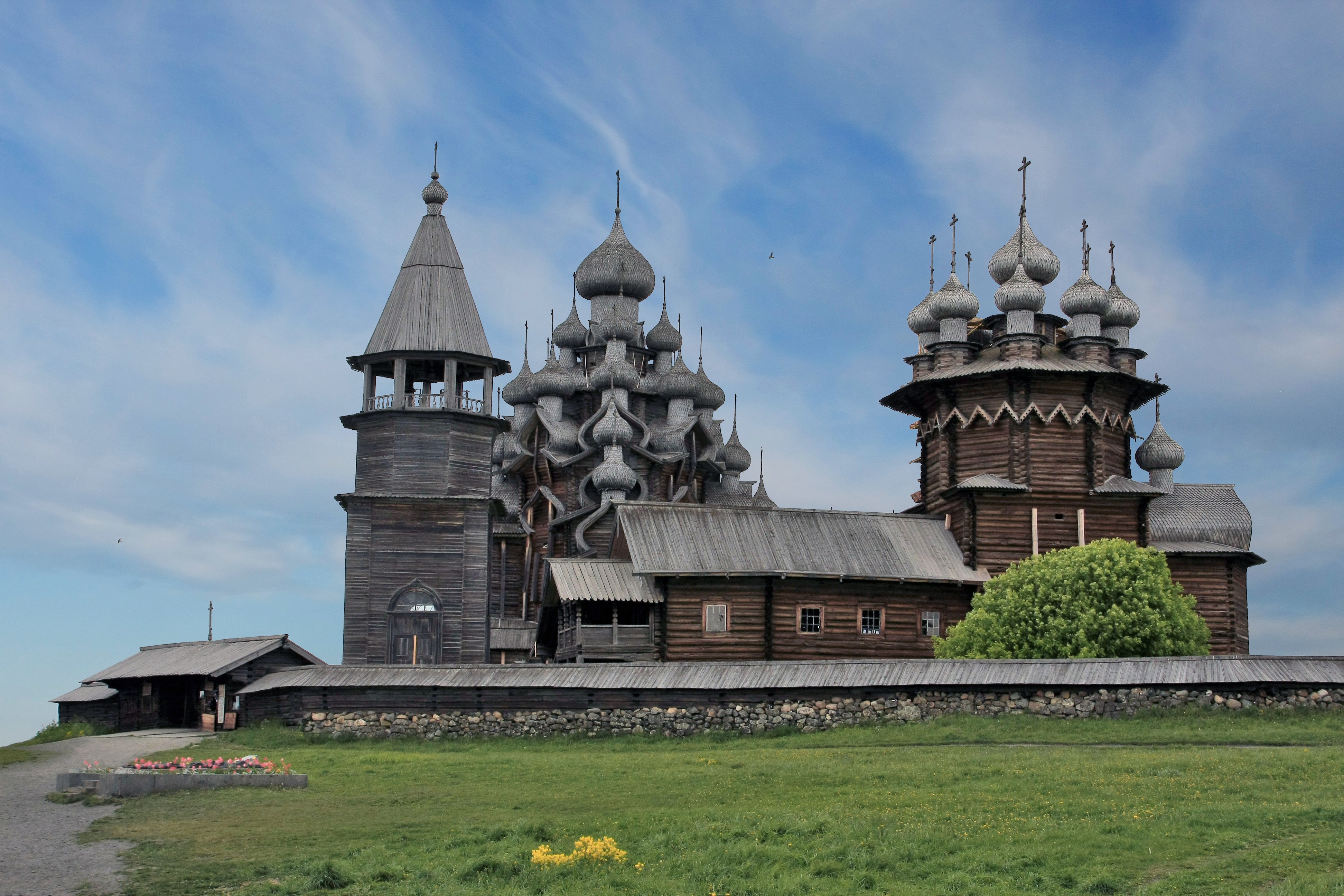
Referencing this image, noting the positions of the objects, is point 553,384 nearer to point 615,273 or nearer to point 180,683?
point 615,273

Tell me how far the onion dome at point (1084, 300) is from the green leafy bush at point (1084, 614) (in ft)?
33.4

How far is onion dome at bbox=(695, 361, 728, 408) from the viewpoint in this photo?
54312mm

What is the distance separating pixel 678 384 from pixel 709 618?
18.5m

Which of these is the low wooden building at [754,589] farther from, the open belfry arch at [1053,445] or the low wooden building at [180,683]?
the low wooden building at [180,683]

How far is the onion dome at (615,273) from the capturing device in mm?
53719

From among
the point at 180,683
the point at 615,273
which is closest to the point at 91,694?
the point at 180,683

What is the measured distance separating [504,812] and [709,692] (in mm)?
10471

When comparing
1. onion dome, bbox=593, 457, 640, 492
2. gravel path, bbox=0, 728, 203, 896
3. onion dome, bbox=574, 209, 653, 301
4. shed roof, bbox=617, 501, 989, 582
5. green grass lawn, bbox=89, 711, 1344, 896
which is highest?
onion dome, bbox=574, 209, 653, 301

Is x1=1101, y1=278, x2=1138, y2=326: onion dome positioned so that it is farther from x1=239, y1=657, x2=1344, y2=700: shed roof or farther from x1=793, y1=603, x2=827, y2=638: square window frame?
x1=239, y1=657, x2=1344, y2=700: shed roof

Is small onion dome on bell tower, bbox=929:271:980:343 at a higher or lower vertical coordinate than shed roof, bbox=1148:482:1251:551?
higher

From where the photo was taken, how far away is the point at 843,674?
2717 cm

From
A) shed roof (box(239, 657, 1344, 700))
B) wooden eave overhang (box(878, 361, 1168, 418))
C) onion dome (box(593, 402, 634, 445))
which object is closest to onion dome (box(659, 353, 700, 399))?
onion dome (box(593, 402, 634, 445))

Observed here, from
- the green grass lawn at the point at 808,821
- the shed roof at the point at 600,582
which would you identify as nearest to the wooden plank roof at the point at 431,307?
the shed roof at the point at 600,582

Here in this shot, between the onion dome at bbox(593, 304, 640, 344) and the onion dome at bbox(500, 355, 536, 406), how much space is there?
120 inches
